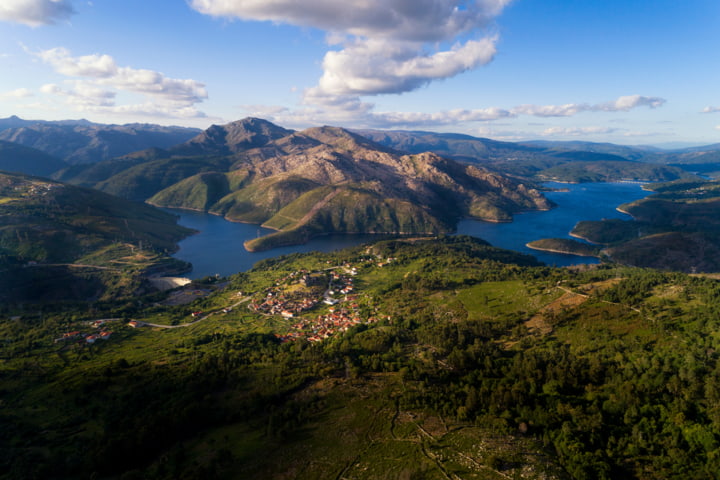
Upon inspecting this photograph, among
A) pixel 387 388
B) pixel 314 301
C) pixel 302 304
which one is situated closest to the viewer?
pixel 387 388

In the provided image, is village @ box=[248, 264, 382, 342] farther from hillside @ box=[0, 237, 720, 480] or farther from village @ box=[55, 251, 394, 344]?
hillside @ box=[0, 237, 720, 480]

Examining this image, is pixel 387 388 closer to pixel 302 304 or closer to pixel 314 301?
pixel 302 304

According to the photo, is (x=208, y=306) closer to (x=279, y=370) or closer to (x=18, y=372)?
(x=18, y=372)

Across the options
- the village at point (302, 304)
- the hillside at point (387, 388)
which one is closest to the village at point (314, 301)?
the village at point (302, 304)

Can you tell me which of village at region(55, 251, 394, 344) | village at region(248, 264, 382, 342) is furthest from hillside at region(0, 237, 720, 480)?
village at region(248, 264, 382, 342)

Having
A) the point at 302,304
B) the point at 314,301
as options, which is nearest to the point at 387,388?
the point at 302,304

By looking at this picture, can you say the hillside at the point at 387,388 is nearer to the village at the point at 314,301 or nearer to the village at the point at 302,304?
the village at the point at 302,304

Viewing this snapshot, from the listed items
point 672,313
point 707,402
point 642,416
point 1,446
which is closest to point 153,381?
point 1,446

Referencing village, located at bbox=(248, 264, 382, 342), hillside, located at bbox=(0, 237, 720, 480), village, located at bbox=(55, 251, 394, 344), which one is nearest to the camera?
hillside, located at bbox=(0, 237, 720, 480)
